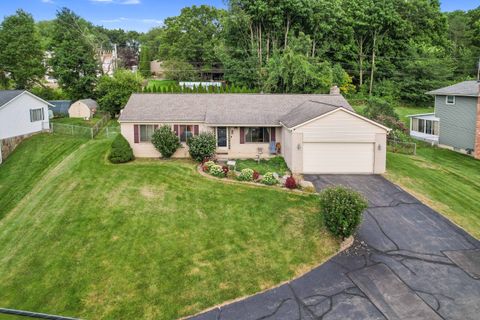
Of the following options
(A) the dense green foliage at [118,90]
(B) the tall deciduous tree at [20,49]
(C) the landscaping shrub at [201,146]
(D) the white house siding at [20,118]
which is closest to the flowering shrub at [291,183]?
(C) the landscaping shrub at [201,146]

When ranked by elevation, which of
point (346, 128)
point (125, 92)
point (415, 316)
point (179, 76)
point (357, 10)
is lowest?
point (415, 316)

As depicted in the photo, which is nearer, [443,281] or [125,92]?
[443,281]

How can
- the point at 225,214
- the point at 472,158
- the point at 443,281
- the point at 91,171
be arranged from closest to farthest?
the point at 443,281
the point at 225,214
the point at 91,171
the point at 472,158

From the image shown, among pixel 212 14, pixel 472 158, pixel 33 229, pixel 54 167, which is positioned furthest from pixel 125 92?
pixel 212 14

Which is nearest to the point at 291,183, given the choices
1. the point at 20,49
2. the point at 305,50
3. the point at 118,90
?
the point at 118,90

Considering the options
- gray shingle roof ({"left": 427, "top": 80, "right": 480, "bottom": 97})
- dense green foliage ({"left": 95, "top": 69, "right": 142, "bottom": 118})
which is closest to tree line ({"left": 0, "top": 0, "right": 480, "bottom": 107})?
dense green foliage ({"left": 95, "top": 69, "right": 142, "bottom": 118})

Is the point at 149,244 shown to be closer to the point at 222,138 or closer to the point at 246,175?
the point at 246,175

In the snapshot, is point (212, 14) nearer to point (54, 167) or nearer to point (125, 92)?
point (125, 92)

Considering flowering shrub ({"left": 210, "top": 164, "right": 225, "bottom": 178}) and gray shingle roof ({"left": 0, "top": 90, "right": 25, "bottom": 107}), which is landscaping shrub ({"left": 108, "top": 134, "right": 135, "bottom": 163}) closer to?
flowering shrub ({"left": 210, "top": 164, "right": 225, "bottom": 178})
